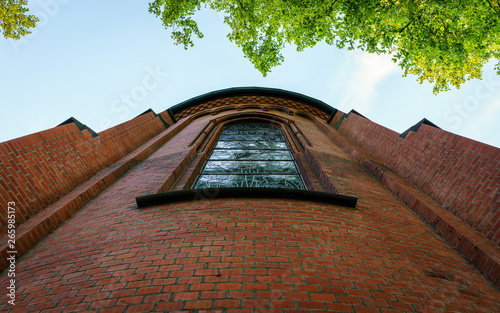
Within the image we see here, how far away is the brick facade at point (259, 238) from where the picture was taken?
2.13 metres

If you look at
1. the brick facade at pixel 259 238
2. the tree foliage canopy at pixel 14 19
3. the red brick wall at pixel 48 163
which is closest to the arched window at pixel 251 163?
the brick facade at pixel 259 238

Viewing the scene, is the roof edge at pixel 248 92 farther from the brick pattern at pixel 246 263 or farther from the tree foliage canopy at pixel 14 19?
the brick pattern at pixel 246 263

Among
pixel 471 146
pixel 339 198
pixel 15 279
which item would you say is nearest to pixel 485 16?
pixel 471 146

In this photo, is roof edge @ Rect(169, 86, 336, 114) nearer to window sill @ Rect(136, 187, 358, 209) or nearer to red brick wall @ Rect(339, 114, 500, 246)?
red brick wall @ Rect(339, 114, 500, 246)

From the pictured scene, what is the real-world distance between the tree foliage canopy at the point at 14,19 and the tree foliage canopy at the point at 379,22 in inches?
139

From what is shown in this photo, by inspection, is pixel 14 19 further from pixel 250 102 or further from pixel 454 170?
pixel 454 170

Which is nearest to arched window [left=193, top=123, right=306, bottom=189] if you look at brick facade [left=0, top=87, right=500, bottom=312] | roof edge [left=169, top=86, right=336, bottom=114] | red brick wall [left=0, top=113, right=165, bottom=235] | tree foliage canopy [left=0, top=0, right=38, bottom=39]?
brick facade [left=0, top=87, right=500, bottom=312]

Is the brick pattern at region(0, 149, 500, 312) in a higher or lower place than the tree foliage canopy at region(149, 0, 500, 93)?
lower

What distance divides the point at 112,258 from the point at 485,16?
7077mm

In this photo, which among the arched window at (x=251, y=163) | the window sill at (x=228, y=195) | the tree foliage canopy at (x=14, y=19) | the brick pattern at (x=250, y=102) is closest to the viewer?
the window sill at (x=228, y=195)

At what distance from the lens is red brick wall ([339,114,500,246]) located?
11.8ft

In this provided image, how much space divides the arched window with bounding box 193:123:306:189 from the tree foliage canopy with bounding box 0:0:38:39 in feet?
20.1

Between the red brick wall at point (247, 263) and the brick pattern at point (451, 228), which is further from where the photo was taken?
the brick pattern at point (451, 228)

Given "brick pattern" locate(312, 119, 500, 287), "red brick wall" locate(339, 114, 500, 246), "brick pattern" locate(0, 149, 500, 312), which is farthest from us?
"red brick wall" locate(339, 114, 500, 246)
